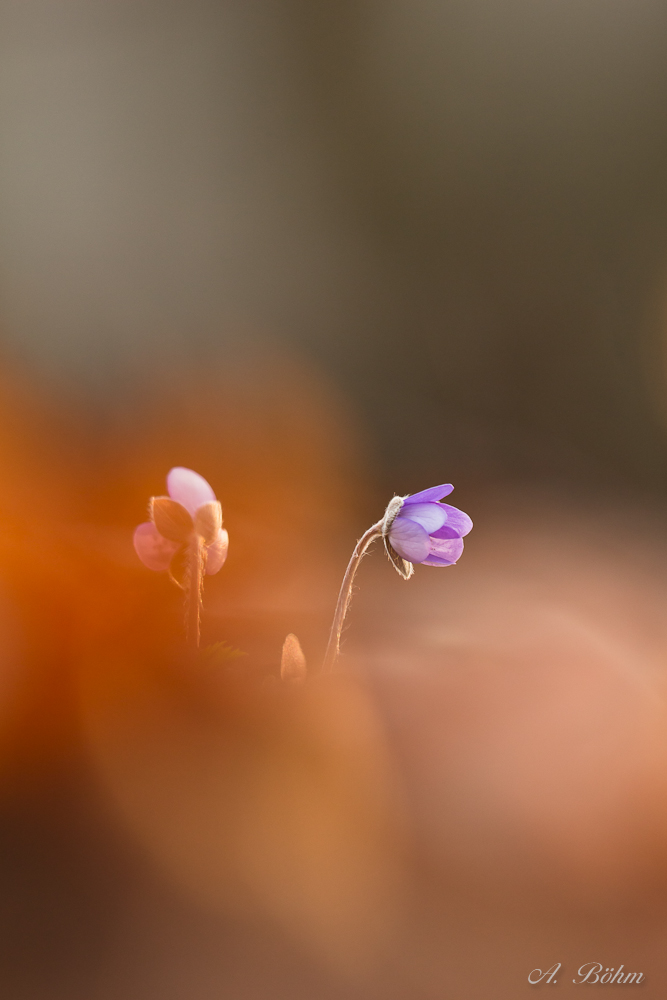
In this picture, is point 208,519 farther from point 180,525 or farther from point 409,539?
point 409,539

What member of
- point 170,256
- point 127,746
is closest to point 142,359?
point 170,256

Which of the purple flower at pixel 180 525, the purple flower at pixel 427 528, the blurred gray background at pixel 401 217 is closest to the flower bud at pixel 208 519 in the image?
the purple flower at pixel 180 525

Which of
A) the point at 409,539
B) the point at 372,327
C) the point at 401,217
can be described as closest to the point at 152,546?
the point at 409,539

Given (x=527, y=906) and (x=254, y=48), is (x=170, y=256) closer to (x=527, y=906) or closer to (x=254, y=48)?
(x=254, y=48)

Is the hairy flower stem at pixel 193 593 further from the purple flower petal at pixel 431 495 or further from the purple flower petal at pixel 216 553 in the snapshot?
the purple flower petal at pixel 431 495

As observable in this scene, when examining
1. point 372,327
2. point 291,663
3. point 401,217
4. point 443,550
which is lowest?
point 291,663

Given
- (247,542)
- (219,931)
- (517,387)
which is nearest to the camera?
(219,931)
